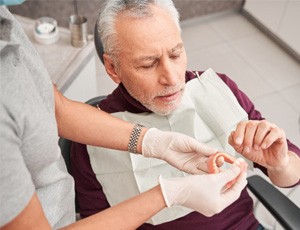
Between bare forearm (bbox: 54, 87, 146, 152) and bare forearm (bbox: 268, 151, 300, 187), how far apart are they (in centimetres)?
46

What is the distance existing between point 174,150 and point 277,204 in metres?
0.37

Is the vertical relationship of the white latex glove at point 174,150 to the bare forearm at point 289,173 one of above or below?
above

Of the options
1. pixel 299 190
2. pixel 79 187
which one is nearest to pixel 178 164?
pixel 79 187

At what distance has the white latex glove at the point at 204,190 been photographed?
921 mm

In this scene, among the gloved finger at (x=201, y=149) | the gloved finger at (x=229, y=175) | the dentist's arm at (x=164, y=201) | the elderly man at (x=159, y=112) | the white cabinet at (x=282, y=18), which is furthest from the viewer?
the white cabinet at (x=282, y=18)

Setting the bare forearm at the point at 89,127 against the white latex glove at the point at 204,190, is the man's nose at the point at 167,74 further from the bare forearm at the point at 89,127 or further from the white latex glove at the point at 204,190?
the white latex glove at the point at 204,190

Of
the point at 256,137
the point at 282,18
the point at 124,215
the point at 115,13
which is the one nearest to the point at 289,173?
the point at 256,137

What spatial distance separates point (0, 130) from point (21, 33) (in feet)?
1.01

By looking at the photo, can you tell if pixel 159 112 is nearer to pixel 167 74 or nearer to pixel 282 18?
pixel 167 74

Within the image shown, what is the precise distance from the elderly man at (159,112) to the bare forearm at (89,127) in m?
0.18

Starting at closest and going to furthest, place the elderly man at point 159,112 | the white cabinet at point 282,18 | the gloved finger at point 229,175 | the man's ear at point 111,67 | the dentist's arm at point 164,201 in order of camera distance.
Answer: the dentist's arm at point 164,201
the gloved finger at point 229,175
the elderly man at point 159,112
the man's ear at point 111,67
the white cabinet at point 282,18

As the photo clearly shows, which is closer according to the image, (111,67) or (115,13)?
(115,13)

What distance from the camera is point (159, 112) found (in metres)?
Result: 1.26

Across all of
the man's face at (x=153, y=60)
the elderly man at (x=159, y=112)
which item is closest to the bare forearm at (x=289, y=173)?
the elderly man at (x=159, y=112)
